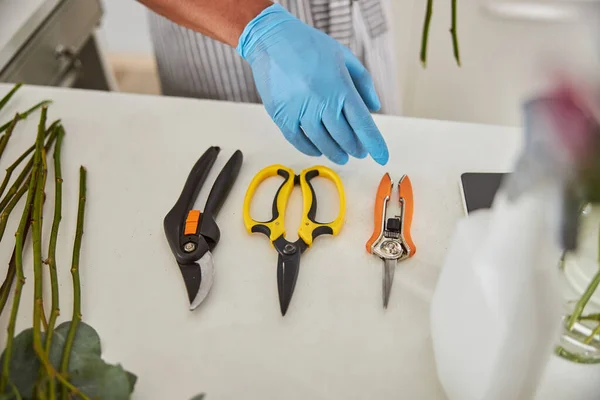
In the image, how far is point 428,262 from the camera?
1.83ft

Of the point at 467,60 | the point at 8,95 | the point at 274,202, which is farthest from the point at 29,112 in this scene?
the point at 467,60

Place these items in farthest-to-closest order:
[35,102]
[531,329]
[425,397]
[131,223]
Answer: [35,102]
[131,223]
[425,397]
[531,329]

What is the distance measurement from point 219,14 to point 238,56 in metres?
0.16

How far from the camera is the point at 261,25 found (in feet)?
2.13

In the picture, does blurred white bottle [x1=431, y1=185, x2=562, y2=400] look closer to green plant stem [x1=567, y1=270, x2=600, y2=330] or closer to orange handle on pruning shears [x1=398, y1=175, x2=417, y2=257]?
green plant stem [x1=567, y1=270, x2=600, y2=330]

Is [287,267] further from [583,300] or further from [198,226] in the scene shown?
[583,300]

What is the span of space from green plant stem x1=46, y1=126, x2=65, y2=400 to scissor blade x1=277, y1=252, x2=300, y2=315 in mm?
198

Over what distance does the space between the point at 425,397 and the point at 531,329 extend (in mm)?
145

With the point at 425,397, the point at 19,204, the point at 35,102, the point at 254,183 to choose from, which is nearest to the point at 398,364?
the point at 425,397

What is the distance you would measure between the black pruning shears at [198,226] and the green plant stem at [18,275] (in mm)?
140

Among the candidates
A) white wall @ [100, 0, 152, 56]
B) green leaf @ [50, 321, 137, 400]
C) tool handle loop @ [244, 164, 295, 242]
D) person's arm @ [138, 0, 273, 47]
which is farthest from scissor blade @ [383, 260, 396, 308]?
white wall @ [100, 0, 152, 56]

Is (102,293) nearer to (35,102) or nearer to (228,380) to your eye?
(228,380)

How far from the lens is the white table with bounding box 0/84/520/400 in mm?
481

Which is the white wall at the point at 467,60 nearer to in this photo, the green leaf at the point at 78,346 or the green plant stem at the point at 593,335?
the green plant stem at the point at 593,335
